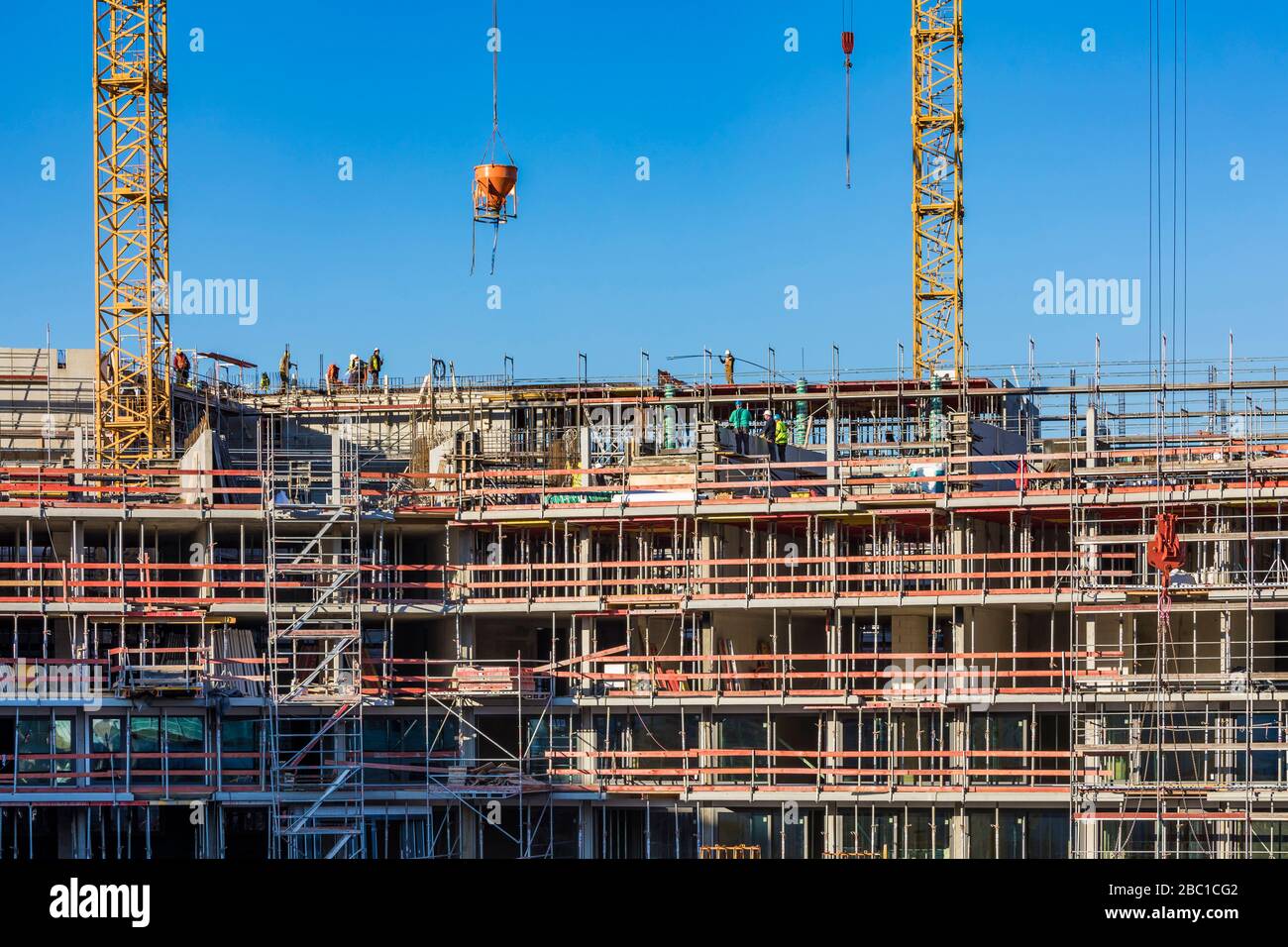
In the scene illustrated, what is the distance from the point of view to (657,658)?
195 ft

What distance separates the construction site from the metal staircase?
0.48ft

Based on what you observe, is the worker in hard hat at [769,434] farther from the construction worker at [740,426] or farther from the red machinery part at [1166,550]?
the red machinery part at [1166,550]

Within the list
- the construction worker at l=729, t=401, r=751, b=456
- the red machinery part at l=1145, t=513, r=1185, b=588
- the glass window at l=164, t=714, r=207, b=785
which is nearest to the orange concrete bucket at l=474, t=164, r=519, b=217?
the construction worker at l=729, t=401, r=751, b=456

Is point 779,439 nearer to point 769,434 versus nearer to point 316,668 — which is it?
point 769,434

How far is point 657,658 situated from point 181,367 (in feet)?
124

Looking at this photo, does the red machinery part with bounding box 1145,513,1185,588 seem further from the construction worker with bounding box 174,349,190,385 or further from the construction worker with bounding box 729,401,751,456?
the construction worker with bounding box 174,349,190,385

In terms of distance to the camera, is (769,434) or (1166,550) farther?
(769,434)

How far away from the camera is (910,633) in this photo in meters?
61.9

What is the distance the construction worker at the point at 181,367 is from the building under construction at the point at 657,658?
2418cm

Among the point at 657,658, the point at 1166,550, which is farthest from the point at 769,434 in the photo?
the point at 1166,550

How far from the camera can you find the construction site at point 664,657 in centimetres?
5672

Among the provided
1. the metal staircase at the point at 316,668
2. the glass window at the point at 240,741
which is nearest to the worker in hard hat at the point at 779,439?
the metal staircase at the point at 316,668
